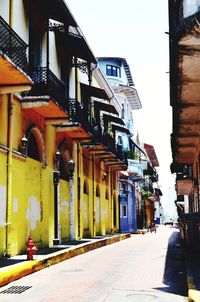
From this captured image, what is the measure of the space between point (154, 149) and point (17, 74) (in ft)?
192

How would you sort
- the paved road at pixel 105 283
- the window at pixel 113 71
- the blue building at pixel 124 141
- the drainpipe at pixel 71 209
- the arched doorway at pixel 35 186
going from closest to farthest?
the paved road at pixel 105 283 → the arched doorway at pixel 35 186 → the drainpipe at pixel 71 209 → the blue building at pixel 124 141 → the window at pixel 113 71

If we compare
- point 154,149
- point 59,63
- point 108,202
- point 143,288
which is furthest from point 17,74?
Answer: point 154,149

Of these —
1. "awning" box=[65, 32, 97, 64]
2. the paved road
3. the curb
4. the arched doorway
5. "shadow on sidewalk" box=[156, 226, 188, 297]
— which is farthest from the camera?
"awning" box=[65, 32, 97, 64]

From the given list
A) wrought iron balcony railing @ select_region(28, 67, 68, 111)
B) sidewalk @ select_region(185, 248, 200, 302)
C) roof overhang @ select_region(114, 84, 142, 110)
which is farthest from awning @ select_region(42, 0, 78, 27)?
roof overhang @ select_region(114, 84, 142, 110)

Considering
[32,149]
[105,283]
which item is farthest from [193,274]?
[32,149]

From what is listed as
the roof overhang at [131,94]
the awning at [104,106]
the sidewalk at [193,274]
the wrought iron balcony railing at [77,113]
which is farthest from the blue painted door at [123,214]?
the sidewalk at [193,274]

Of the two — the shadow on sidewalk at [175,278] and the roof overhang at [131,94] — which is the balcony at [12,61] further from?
the roof overhang at [131,94]

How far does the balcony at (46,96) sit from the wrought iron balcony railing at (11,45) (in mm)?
1743

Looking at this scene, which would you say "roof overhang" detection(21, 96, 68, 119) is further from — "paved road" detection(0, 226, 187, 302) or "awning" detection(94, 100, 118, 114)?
"awning" detection(94, 100, 118, 114)

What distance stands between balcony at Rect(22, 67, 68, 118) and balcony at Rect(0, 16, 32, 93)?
1894mm

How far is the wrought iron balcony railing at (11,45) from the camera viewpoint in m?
12.0

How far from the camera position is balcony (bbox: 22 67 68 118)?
48.6 feet

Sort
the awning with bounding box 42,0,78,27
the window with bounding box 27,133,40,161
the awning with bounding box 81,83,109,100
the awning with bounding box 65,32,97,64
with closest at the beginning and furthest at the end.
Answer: the window with bounding box 27,133,40,161
the awning with bounding box 42,0,78,27
the awning with bounding box 65,32,97,64
the awning with bounding box 81,83,109,100

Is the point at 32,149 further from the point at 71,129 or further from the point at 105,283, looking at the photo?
the point at 105,283
